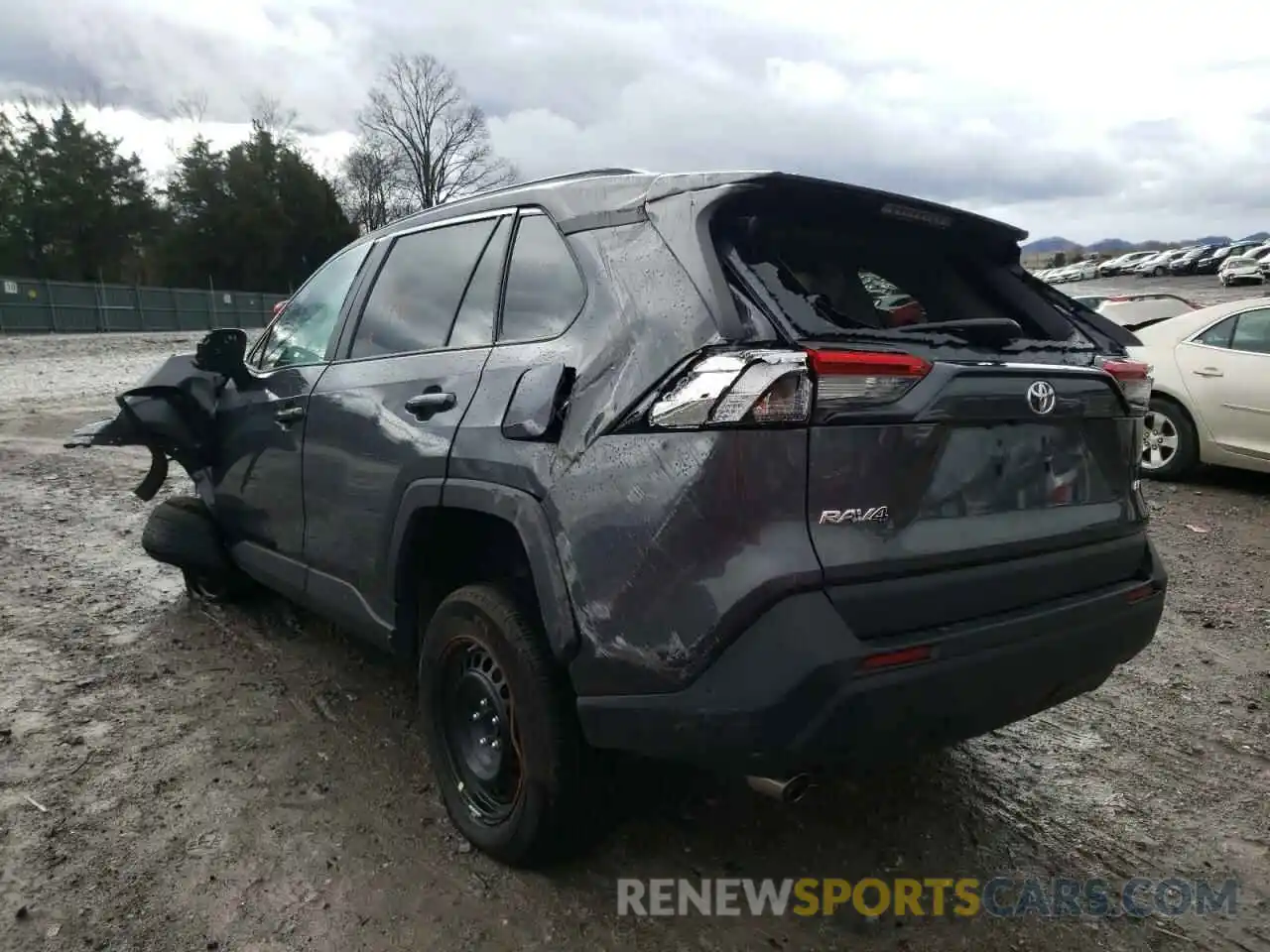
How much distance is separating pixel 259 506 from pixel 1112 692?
147 inches

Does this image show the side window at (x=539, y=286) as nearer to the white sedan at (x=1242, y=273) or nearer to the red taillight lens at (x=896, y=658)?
the red taillight lens at (x=896, y=658)

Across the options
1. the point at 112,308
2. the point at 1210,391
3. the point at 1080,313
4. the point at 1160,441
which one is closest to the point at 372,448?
the point at 1080,313

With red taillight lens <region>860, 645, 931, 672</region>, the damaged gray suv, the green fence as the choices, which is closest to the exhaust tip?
the damaged gray suv

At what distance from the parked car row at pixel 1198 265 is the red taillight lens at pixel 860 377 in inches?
1513

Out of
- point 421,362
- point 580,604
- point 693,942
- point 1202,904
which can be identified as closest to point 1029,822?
point 1202,904

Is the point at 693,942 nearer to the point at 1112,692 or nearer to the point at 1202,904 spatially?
the point at 1202,904

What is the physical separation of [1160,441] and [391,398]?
695cm

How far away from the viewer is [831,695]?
6.25ft

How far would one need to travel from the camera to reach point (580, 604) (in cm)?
218

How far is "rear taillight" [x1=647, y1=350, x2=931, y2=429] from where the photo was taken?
6.42 ft

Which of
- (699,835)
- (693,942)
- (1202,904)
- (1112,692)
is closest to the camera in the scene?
(693,942)

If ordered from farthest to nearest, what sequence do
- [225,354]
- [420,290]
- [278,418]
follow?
[225,354] → [278,418] → [420,290]

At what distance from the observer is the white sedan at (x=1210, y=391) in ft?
22.8

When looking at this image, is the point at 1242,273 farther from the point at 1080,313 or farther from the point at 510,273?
the point at 510,273
